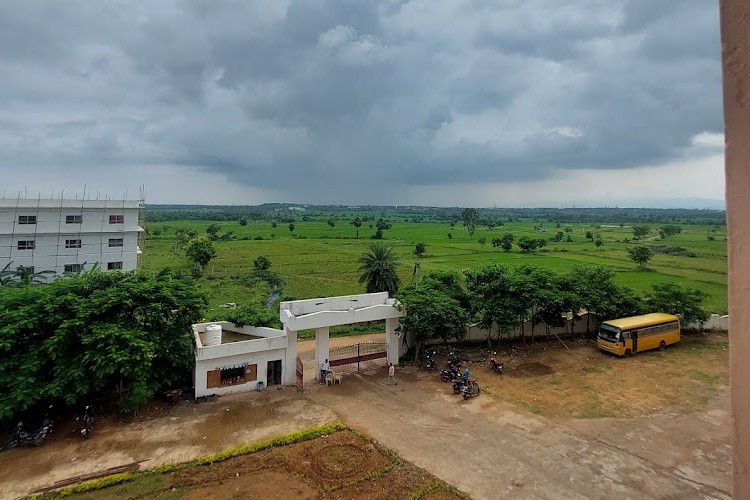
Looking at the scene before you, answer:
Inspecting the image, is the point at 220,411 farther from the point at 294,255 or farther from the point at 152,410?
the point at 294,255

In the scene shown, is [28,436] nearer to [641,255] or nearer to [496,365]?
[496,365]

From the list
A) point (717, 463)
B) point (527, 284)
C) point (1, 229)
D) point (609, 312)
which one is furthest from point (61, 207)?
point (717, 463)

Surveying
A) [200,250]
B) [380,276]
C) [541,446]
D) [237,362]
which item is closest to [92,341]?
[237,362]

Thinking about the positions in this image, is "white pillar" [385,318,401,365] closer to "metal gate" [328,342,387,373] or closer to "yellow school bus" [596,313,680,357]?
"metal gate" [328,342,387,373]

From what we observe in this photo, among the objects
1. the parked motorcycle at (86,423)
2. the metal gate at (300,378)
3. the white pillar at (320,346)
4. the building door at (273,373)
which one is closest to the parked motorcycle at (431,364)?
the white pillar at (320,346)

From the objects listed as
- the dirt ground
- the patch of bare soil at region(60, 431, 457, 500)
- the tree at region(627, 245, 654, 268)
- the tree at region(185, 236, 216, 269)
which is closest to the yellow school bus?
the dirt ground

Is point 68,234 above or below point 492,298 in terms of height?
above
